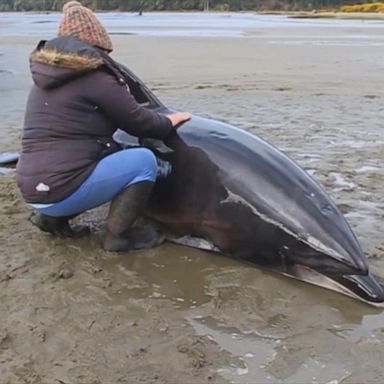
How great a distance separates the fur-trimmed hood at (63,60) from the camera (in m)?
4.42

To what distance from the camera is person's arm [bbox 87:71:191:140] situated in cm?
449

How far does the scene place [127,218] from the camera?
482 centimetres

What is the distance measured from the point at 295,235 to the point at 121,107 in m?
1.29

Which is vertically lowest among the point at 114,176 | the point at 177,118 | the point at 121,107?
the point at 114,176

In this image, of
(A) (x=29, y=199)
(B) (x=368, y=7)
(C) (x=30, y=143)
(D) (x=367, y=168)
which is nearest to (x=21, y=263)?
(A) (x=29, y=199)

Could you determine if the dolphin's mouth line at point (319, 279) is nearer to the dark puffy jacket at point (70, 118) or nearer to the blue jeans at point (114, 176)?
the blue jeans at point (114, 176)

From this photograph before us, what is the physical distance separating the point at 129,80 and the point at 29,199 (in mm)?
1097

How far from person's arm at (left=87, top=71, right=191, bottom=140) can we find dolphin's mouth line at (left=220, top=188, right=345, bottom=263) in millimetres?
636

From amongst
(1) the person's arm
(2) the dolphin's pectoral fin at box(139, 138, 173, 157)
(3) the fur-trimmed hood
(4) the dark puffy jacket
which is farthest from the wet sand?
(3) the fur-trimmed hood

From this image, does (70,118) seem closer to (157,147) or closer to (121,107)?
(121,107)

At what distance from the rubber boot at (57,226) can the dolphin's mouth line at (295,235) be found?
1.12 m

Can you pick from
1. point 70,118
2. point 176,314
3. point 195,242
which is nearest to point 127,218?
point 195,242

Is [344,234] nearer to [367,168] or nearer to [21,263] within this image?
[21,263]

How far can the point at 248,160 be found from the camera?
15.4 ft
